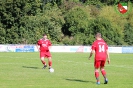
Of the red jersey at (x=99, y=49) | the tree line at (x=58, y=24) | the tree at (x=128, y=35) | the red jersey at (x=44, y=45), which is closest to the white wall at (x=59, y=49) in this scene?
the tree line at (x=58, y=24)

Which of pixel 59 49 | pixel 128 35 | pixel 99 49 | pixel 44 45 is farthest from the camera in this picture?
pixel 128 35

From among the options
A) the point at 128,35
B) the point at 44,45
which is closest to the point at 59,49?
the point at 128,35

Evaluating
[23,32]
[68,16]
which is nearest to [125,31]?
[68,16]

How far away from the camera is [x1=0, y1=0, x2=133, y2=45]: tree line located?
73.8m

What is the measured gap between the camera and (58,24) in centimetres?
8300

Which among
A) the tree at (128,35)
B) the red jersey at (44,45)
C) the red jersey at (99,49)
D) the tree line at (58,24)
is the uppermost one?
the red jersey at (99,49)

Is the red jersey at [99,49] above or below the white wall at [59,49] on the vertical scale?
above

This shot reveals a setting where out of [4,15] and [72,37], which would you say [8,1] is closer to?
[4,15]

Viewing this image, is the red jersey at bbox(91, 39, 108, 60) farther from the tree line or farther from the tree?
the tree

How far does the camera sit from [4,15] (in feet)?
242

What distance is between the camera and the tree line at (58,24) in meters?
73.8

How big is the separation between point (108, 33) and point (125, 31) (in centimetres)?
714

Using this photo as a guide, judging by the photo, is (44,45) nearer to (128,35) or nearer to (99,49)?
(99,49)

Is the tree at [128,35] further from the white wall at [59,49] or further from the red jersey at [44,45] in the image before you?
the red jersey at [44,45]
